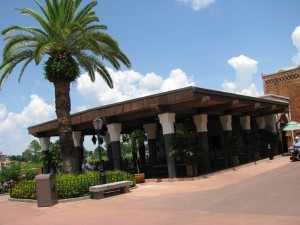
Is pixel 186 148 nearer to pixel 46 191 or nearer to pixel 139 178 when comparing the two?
pixel 139 178

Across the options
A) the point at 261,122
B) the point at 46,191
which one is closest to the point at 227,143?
the point at 261,122

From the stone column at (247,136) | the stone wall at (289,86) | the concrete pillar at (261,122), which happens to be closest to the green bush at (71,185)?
the stone column at (247,136)

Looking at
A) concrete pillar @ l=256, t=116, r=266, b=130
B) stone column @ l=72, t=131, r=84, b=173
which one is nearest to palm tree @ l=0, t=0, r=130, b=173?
stone column @ l=72, t=131, r=84, b=173

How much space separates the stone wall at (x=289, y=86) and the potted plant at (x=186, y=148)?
19183 millimetres

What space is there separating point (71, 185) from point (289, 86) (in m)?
25.8

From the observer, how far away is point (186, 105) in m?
17.2

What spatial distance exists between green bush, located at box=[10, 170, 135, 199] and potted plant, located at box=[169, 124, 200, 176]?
281cm

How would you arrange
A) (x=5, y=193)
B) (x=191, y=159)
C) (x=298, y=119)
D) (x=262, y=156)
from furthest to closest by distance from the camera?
(x=298, y=119)
(x=262, y=156)
(x=5, y=193)
(x=191, y=159)

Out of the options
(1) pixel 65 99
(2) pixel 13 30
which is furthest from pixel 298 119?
(2) pixel 13 30

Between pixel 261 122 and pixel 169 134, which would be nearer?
pixel 169 134

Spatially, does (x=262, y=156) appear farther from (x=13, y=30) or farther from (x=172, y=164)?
(x=13, y=30)

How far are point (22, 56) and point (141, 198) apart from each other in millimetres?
9043

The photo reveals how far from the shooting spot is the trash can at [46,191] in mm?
12906

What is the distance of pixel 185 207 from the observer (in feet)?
32.4
